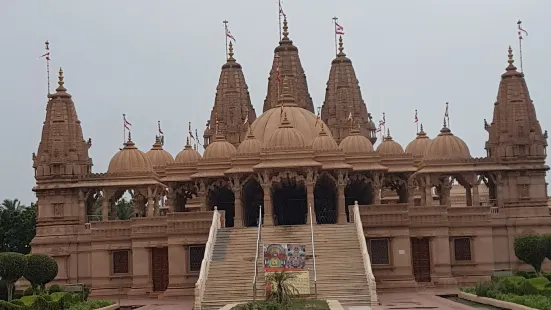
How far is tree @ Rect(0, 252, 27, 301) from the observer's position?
39.5m

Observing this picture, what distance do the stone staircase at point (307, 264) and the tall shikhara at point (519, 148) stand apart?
37.5 ft

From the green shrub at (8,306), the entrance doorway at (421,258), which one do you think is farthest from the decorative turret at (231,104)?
the green shrub at (8,306)

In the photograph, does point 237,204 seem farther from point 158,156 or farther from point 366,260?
point 158,156

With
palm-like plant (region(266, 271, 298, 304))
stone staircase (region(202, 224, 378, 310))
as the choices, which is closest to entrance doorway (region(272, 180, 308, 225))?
stone staircase (region(202, 224, 378, 310))

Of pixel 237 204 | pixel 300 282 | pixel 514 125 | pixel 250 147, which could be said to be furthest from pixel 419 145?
pixel 300 282

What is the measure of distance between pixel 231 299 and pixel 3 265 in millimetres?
9600

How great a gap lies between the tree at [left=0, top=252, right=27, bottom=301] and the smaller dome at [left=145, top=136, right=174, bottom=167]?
16.8 m

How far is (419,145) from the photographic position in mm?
55094

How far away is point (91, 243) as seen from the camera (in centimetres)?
4894

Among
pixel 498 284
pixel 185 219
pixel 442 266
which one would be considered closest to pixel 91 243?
pixel 185 219

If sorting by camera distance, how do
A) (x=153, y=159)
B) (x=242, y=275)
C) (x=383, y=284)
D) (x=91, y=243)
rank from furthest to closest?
(x=153, y=159) → (x=91, y=243) → (x=383, y=284) → (x=242, y=275)

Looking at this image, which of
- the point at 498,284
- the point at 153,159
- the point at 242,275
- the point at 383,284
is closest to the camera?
the point at 498,284

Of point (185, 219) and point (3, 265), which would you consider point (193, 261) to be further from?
point (3, 265)

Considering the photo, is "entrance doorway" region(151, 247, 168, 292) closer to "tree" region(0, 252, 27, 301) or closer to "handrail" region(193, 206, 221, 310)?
"handrail" region(193, 206, 221, 310)
